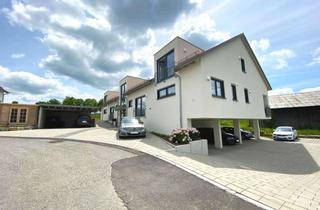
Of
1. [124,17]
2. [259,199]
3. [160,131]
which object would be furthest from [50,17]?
[259,199]

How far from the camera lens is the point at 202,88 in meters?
10.6

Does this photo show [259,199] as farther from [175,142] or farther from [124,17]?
[124,17]

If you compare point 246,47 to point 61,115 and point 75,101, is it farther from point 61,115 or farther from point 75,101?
point 75,101

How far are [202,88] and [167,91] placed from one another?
4.11m

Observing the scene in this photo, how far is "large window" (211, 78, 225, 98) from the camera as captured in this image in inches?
460

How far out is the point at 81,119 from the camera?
73.6 ft

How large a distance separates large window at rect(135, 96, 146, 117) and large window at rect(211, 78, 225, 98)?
26.7 feet

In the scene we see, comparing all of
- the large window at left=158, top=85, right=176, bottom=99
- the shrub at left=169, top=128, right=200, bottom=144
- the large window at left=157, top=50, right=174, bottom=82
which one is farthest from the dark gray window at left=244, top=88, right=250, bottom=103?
the shrub at left=169, top=128, right=200, bottom=144

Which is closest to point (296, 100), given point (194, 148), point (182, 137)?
point (194, 148)

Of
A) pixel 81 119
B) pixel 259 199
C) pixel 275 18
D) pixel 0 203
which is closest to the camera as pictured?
pixel 0 203

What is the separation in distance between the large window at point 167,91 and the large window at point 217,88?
306 centimetres

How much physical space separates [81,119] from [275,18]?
23266 millimetres

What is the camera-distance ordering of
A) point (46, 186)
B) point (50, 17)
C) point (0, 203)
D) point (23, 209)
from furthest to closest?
point (50, 17) → point (46, 186) → point (0, 203) → point (23, 209)

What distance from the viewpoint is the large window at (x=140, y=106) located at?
17622 millimetres
